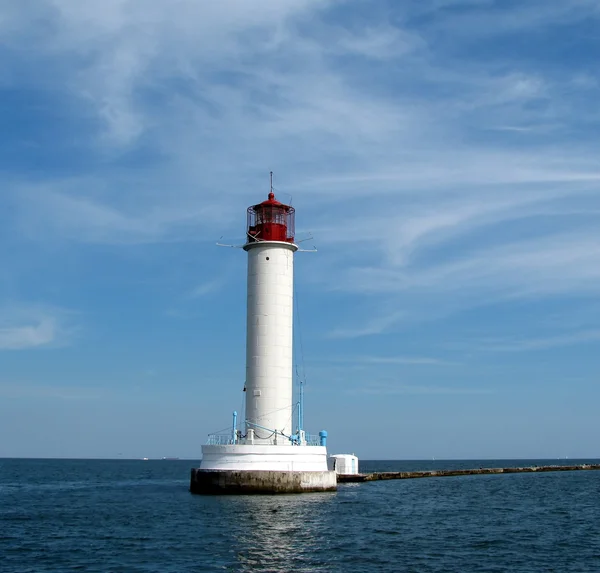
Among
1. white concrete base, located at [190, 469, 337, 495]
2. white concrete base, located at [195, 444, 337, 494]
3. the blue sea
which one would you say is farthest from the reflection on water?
white concrete base, located at [195, 444, 337, 494]

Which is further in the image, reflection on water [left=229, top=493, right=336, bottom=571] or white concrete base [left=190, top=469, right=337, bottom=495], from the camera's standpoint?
white concrete base [left=190, top=469, right=337, bottom=495]

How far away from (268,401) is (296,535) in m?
16.5

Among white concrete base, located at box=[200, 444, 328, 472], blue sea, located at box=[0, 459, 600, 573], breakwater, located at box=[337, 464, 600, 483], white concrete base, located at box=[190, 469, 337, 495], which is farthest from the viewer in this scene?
breakwater, located at box=[337, 464, 600, 483]

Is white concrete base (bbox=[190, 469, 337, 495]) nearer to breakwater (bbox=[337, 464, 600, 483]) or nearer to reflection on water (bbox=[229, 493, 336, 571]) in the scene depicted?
reflection on water (bbox=[229, 493, 336, 571])

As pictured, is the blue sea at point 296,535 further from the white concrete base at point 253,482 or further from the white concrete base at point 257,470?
the white concrete base at point 257,470

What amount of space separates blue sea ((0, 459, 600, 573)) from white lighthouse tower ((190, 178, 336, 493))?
47.8 inches

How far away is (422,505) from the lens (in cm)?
4766

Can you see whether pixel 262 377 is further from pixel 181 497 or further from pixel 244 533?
pixel 244 533

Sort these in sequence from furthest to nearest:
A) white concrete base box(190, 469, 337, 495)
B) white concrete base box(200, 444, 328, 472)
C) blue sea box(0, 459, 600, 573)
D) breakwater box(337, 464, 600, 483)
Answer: breakwater box(337, 464, 600, 483) → white concrete base box(200, 444, 328, 472) → white concrete base box(190, 469, 337, 495) → blue sea box(0, 459, 600, 573)

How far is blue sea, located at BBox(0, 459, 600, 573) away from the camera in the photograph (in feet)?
84.9

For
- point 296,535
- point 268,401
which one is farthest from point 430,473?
point 296,535

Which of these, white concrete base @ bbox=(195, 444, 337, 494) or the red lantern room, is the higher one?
the red lantern room

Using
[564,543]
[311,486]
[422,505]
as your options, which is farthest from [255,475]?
[564,543]

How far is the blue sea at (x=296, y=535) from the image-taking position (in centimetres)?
2588
